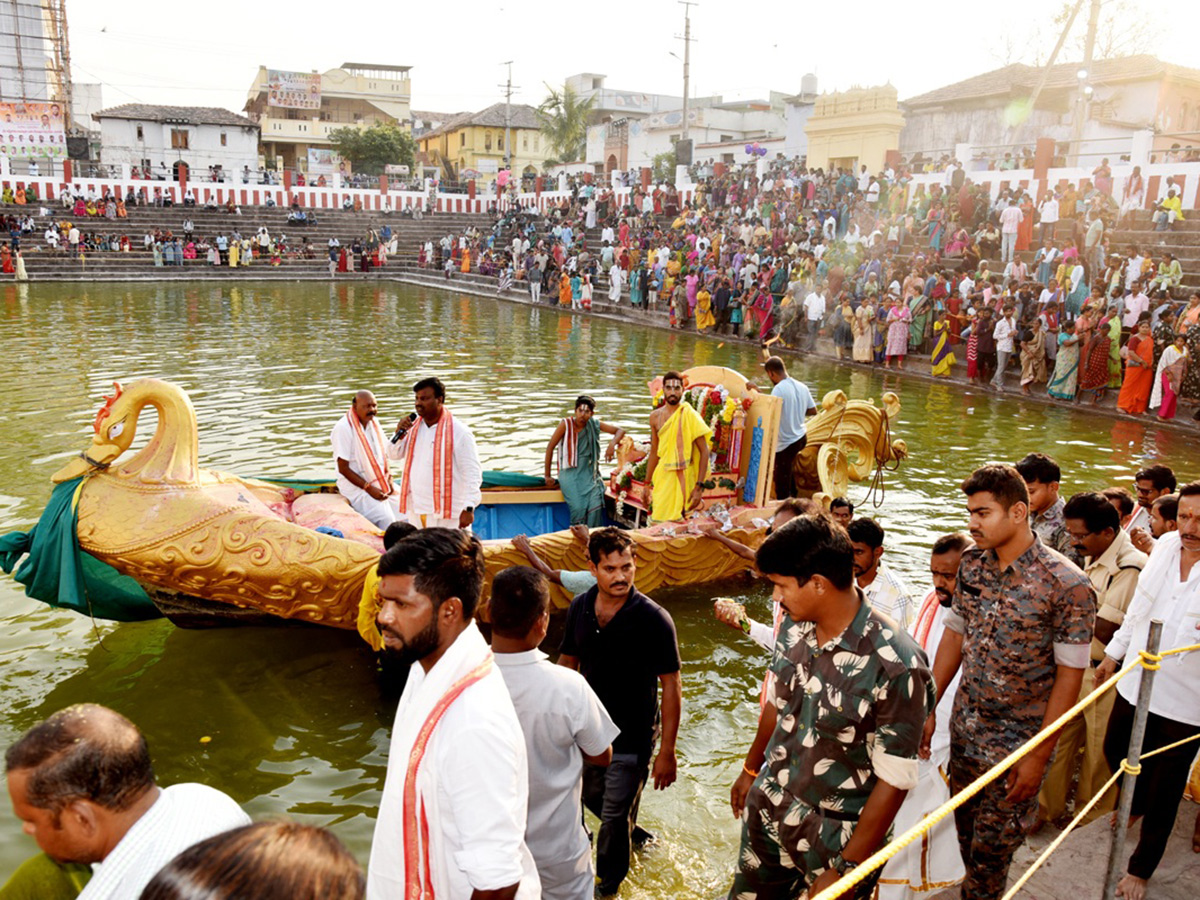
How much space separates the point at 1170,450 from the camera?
12016mm

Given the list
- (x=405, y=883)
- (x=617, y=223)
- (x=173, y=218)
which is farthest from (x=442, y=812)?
(x=173, y=218)

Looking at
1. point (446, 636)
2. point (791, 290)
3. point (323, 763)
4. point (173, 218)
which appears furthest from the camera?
point (173, 218)

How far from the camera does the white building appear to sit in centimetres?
4878

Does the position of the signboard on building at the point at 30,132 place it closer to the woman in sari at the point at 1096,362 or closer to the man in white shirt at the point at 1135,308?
the woman in sari at the point at 1096,362

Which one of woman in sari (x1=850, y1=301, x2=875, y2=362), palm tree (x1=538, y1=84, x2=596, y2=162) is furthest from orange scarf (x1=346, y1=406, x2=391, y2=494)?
palm tree (x1=538, y1=84, x2=596, y2=162)

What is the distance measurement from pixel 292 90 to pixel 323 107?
3.35m

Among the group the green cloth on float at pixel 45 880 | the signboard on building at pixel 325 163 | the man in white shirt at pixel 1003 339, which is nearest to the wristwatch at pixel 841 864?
the green cloth on float at pixel 45 880

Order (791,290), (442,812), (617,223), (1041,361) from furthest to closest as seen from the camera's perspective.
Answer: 1. (617,223)
2. (791,290)
3. (1041,361)
4. (442,812)

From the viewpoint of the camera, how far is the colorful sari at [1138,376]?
536 inches

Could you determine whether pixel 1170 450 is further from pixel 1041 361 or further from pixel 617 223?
pixel 617 223

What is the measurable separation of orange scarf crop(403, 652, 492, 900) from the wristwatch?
1.18 m

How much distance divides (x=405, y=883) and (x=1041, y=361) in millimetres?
15606

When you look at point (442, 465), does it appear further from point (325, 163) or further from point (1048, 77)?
point (325, 163)

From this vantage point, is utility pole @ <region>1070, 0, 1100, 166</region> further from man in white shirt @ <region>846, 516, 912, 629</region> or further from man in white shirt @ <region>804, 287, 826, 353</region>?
man in white shirt @ <region>846, 516, 912, 629</region>
